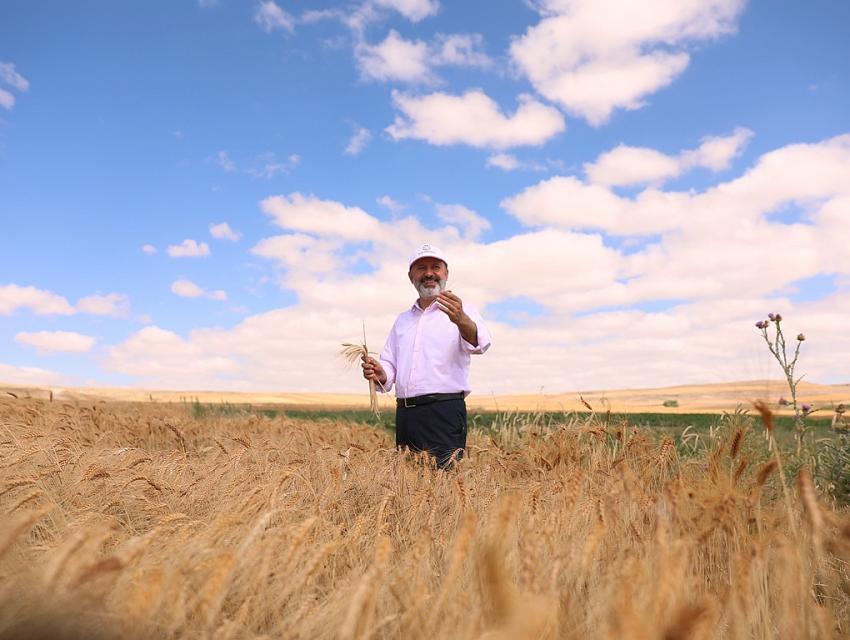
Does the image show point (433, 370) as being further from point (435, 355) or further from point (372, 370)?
point (372, 370)

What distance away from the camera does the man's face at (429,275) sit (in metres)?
5.96

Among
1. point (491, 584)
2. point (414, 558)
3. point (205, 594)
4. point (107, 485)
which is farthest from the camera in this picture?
point (107, 485)

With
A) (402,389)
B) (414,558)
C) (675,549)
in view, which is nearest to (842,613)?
(675,549)

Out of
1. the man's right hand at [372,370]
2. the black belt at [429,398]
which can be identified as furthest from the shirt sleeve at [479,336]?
the man's right hand at [372,370]

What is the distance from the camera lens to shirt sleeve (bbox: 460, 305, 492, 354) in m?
5.69

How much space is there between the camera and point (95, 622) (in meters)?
1.92

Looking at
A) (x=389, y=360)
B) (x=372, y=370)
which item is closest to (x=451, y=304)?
(x=372, y=370)

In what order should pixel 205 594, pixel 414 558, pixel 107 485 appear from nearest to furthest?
pixel 205 594 → pixel 414 558 → pixel 107 485

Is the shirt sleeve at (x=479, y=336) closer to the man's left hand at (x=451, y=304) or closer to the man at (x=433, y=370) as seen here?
the man at (x=433, y=370)

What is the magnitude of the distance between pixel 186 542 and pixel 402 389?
126 inches

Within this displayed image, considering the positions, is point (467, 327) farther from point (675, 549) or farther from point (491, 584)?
point (491, 584)

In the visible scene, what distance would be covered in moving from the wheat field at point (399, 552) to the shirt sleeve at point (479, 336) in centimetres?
94

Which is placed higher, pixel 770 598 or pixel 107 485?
pixel 107 485

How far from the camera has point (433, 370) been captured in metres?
5.72
